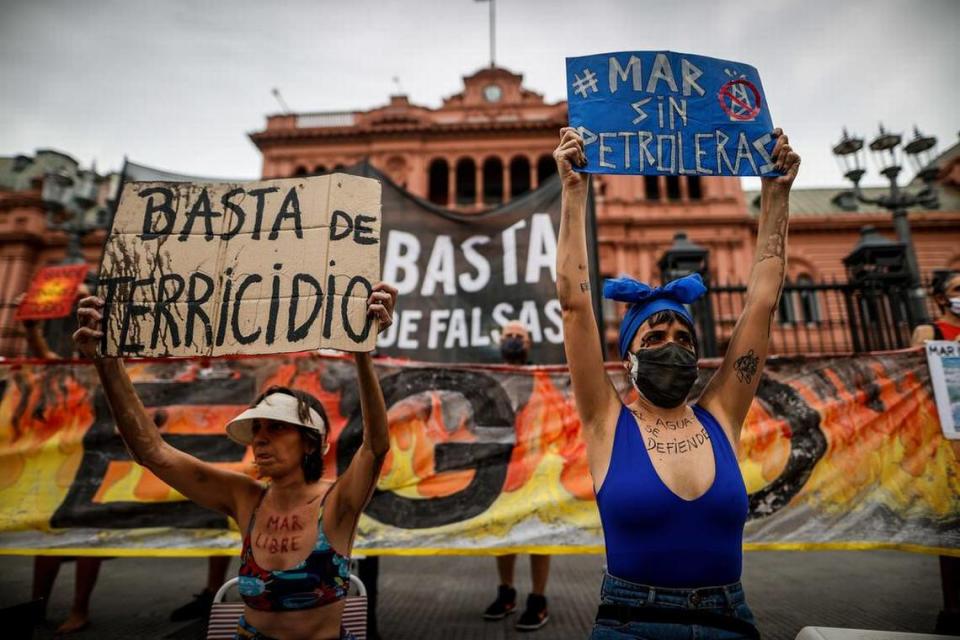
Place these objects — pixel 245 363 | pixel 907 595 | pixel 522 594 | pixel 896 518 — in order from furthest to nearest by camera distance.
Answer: pixel 522 594 → pixel 907 595 → pixel 245 363 → pixel 896 518

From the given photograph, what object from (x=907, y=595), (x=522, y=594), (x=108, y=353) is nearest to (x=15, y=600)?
(x=108, y=353)

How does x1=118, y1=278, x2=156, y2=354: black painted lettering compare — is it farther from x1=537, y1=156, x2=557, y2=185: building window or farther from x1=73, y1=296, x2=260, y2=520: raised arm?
x1=537, y1=156, x2=557, y2=185: building window

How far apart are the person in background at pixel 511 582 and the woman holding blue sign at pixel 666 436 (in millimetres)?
2239

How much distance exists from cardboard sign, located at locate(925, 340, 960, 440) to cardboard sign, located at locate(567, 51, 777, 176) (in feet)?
7.97

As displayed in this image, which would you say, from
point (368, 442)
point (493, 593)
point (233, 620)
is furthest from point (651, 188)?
point (233, 620)

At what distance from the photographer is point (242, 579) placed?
6.55ft

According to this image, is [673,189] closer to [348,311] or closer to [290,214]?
[290,214]

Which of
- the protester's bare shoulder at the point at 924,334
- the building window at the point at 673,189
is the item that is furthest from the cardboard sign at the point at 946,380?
the building window at the point at 673,189

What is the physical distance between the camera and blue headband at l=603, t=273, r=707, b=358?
6.60ft

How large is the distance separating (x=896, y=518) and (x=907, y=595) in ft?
5.50

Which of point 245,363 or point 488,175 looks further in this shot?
point 488,175

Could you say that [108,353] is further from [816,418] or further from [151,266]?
[816,418]

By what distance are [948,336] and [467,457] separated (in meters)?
3.60

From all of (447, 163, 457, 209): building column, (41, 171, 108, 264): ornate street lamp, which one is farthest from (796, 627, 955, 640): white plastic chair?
(447, 163, 457, 209): building column
